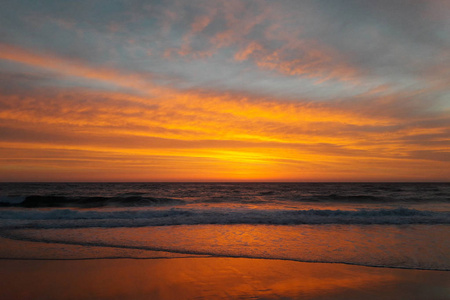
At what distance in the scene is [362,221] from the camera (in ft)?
45.0

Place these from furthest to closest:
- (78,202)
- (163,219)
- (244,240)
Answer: (78,202), (163,219), (244,240)

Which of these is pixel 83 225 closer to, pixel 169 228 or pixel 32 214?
pixel 169 228

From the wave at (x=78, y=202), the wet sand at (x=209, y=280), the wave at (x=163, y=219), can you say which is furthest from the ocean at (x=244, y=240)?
the wave at (x=78, y=202)

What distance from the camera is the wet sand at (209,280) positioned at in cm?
482

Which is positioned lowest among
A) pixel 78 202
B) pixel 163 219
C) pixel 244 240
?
pixel 78 202

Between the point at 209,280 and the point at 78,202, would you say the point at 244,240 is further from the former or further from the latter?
the point at 78,202

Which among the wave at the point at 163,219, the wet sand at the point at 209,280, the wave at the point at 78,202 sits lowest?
the wave at the point at 78,202

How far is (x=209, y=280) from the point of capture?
5492 millimetres

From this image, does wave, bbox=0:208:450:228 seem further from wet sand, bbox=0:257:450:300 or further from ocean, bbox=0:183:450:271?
wet sand, bbox=0:257:450:300

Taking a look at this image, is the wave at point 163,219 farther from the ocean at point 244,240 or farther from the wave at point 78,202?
the wave at point 78,202

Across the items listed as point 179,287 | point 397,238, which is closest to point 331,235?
point 397,238

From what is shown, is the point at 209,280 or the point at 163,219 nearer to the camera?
the point at 209,280

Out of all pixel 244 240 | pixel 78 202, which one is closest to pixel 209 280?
pixel 244 240

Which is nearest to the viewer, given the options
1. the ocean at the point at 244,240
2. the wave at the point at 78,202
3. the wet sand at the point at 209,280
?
the wet sand at the point at 209,280
